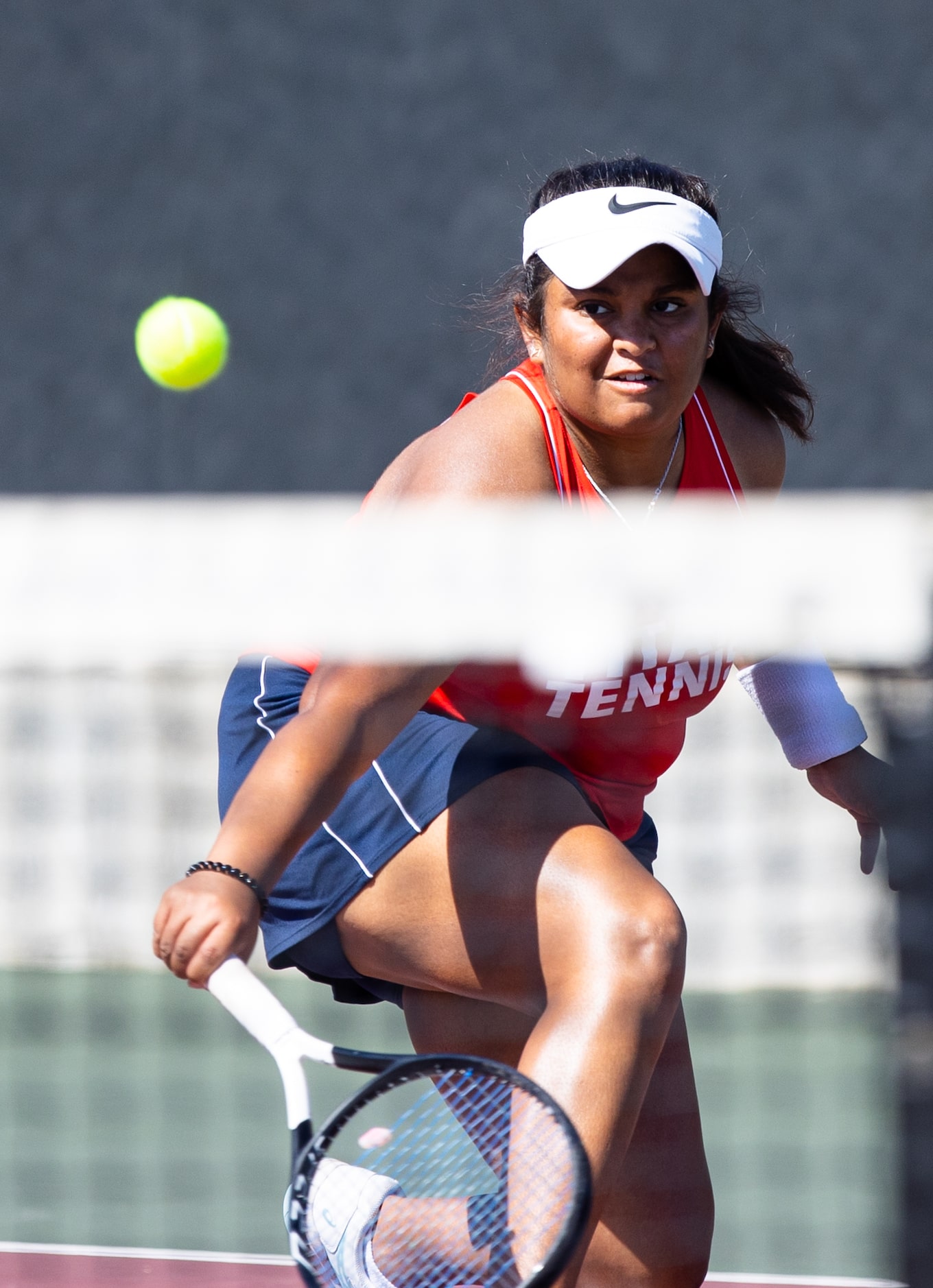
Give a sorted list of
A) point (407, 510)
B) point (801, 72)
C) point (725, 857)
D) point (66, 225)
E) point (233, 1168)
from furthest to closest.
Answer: point (66, 225)
point (801, 72)
point (725, 857)
point (233, 1168)
point (407, 510)

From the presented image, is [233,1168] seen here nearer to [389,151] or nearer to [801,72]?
[389,151]

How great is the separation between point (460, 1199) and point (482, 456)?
86 cm

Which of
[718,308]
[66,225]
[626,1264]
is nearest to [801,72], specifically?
[66,225]

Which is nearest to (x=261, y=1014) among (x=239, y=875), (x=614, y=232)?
(x=239, y=875)

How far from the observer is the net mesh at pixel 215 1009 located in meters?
3.15

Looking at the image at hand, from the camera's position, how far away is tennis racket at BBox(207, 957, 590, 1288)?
1.60 metres

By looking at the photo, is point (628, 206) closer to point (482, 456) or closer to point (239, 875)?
point (482, 456)

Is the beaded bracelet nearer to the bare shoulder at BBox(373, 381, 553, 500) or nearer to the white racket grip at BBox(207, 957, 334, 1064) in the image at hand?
the white racket grip at BBox(207, 957, 334, 1064)

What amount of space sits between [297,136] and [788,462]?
5.32ft

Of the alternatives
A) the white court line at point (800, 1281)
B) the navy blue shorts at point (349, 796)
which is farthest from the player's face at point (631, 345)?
the white court line at point (800, 1281)

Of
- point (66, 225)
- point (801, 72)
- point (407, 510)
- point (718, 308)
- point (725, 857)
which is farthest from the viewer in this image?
point (66, 225)

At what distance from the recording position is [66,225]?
4.95m

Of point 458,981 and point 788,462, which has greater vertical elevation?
point 788,462

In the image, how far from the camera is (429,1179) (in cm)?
214
